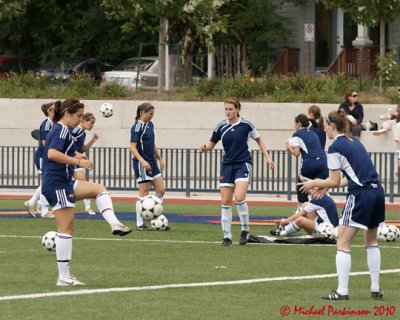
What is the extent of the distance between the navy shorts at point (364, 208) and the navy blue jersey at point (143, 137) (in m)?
8.00

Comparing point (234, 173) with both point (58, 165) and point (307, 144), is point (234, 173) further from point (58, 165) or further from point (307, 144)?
point (58, 165)

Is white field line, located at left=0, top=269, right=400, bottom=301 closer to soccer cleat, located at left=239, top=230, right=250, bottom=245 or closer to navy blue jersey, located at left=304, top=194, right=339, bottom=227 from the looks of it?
soccer cleat, located at left=239, top=230, right=250, bottom=245

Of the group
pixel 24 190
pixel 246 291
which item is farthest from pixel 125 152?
pixel 246 291

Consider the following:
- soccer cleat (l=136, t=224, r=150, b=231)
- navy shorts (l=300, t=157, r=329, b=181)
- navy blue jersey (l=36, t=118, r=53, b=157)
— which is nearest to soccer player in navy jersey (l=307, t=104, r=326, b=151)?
navy shorts (l=300, t=157, r=329, b=181)

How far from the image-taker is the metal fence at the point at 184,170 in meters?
27.4

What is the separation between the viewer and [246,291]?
12.7 metres

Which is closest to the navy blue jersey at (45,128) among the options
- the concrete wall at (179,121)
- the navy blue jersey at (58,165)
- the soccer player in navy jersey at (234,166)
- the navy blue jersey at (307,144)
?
the soccer player in navy jersey at (234,166)

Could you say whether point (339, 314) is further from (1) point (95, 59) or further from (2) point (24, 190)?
(1) point (95, 59)

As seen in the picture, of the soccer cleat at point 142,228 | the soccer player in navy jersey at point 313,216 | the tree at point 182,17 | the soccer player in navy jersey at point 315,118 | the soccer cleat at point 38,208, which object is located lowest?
the soccer cleat at point 142,228

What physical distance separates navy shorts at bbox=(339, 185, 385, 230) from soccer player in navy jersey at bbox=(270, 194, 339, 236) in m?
5.80

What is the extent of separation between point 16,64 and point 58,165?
115 feet

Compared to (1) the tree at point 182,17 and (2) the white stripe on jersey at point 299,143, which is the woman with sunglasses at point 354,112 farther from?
(2) the white stripe on jersey at point 299,143

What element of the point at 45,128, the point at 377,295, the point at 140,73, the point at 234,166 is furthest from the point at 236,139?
Result: the point at 140,73

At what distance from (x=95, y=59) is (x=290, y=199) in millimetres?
20795
